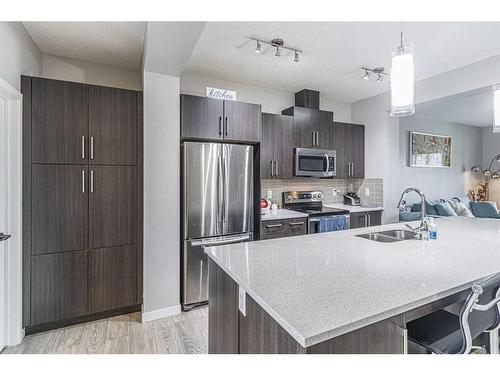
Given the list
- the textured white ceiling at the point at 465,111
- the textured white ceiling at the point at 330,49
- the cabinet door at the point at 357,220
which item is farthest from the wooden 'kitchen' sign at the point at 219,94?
the textured white ceiling at the point at 465,111

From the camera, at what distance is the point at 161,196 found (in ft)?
8.64

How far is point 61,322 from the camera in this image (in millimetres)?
2449

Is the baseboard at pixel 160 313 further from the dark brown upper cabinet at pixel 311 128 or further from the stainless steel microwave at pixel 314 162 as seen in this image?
the dark brown upper cabinet at pixel 311 128

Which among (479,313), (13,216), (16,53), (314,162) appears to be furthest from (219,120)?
(479,313)

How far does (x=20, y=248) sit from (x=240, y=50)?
269 centimetres

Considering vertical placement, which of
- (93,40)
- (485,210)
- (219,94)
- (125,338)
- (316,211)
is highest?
(93,40)

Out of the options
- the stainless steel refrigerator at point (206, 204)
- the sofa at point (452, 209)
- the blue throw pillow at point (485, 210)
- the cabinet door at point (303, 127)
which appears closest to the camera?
the stainless steel refrigerator at point (206, 204)

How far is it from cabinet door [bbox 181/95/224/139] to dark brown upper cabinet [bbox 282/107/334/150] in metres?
1.27

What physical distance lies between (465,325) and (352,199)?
3497mm

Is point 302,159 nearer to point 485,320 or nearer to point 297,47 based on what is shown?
point 297,47

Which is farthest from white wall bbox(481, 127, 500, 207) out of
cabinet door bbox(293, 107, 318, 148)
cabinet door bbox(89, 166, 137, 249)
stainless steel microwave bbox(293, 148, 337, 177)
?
cabinet door bbox(89, 166, 137, 249)

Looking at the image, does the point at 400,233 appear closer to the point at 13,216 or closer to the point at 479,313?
the point at 479,313

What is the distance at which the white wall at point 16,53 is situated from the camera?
6.45 ft
